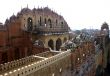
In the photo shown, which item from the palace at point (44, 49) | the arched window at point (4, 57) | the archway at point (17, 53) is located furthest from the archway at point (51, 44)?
the arched window at point (4, 57)

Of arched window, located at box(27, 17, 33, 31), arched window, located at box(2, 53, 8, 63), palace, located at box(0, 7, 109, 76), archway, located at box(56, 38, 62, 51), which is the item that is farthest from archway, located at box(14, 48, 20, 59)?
archway, located at box(56, 38, 62, 51)

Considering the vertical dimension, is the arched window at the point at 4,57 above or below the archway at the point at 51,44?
below

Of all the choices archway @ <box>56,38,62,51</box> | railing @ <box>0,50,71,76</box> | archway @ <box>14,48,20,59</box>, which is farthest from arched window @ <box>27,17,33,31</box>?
railing @ <box>0,50,71,76</box>

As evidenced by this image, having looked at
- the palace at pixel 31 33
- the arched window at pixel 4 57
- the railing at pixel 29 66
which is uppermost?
the palace at pixel 31 33

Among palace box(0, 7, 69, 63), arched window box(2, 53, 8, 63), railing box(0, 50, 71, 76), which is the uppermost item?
palace box(0, 7, 69, 63)

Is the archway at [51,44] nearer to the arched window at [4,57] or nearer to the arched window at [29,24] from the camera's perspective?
the arched window at [29,24]

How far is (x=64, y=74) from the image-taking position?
23.2 metres

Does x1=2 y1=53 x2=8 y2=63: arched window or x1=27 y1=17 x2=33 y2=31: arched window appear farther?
x1=27 y1=17 x2=33 y2=31: arched window

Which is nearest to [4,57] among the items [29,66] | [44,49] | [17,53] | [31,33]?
[17,53]

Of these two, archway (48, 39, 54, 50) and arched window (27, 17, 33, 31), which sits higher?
arched window (27, 17, 33, 31)

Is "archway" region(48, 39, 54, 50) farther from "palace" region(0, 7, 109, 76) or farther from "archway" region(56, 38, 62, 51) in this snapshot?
"archway" region(56, 38, 62, 51)

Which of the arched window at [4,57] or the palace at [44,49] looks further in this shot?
the arched window at [4,57]

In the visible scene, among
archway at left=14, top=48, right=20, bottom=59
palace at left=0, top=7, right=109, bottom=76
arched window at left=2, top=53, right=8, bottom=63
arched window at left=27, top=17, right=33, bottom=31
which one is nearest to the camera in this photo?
palace at left=0, top=7, right=109, bottom=76

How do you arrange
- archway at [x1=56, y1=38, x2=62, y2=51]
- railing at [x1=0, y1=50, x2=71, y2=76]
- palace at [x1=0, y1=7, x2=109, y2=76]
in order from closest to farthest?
railing at [x1=0, y1=50, x2=71, y2=76], palace at [x1=0, y1=7, x2=109, y2=76], archway at [x1=56, y1=38, x2=62, y2=51]
